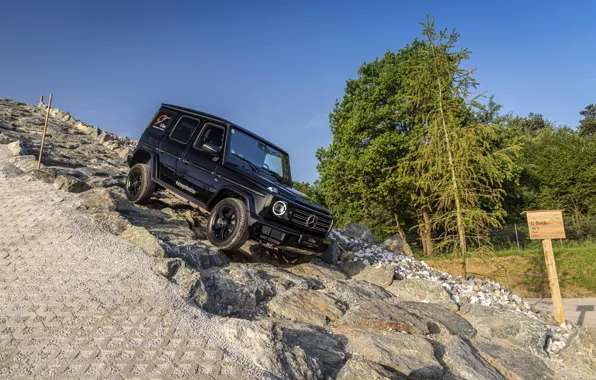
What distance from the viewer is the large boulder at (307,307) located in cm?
551

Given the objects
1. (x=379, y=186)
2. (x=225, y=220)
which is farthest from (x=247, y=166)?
(x=379, y=186)

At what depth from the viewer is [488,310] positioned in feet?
25.0

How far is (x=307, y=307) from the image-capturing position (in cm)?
581

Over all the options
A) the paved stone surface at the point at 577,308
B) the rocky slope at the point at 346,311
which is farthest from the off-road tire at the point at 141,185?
the paved stone surface at the point at 577,308

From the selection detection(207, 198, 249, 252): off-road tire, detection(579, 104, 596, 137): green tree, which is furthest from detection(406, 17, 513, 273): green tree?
detection(579, 104, 596, 137): green tree

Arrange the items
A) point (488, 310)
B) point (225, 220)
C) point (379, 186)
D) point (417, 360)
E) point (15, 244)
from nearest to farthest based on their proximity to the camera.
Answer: point (417, 360)
point (15, 244)
point (225, 220)
point (488, 310)
point (379, 186)

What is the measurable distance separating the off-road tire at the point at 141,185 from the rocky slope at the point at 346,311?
0.76ft

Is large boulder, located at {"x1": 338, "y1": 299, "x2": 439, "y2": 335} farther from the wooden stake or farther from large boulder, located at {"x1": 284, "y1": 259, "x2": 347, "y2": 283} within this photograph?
the wooden stake

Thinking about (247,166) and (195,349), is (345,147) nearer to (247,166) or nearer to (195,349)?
(247,166)

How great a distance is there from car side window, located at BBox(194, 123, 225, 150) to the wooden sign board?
7.46 meters

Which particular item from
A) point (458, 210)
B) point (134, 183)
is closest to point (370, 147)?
point (458, 210)

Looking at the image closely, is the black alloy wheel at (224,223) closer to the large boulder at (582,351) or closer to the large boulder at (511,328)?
the large boulder at (511,328)

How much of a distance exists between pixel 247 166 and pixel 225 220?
1.15m

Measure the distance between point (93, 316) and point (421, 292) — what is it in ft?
23.3
